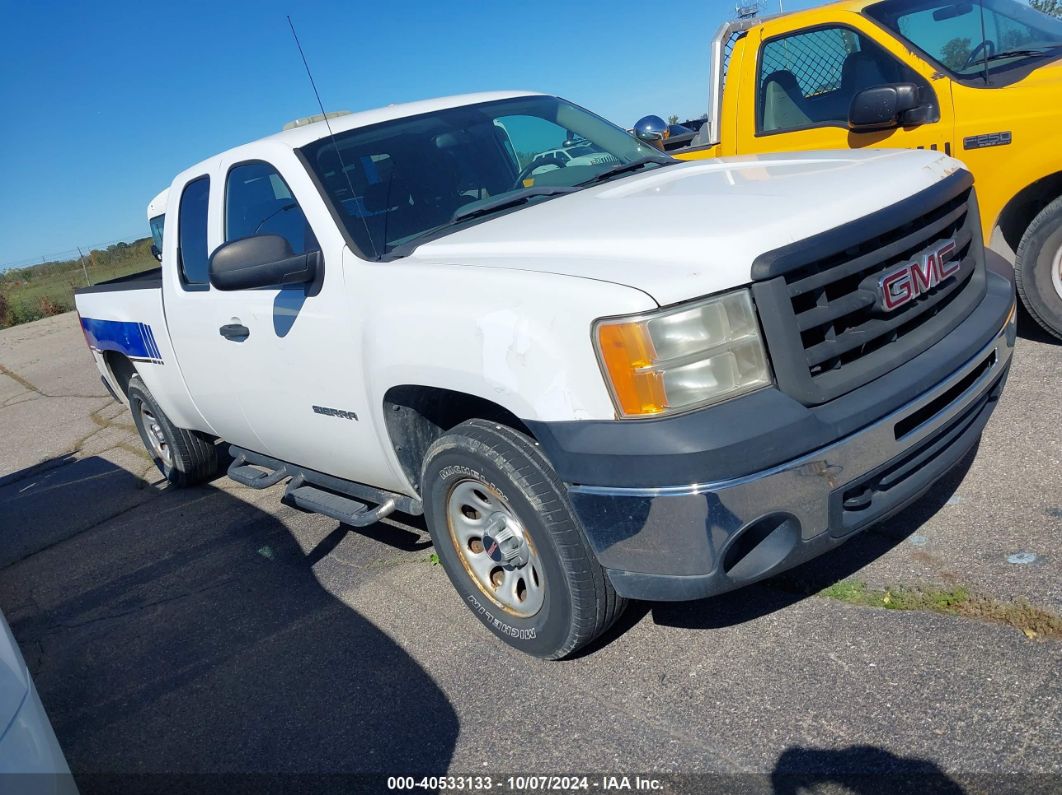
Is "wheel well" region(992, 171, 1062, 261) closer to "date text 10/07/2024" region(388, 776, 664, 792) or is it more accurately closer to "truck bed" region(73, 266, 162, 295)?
"date text 10/07/2024" region(388, 776, 664, 792)

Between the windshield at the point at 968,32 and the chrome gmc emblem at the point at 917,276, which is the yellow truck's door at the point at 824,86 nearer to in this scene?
the windshield at the point at 968,32

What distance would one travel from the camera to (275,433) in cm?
417

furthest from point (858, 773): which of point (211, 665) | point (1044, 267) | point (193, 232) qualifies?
point (193, 232)

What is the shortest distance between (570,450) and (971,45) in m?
3.94

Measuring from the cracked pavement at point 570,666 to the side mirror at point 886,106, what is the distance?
1.47m

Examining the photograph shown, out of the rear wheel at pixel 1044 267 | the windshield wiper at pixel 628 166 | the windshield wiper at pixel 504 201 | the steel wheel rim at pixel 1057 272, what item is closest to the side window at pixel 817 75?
the rear wheel at pixel 1044 267

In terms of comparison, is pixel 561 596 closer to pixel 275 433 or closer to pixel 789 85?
pixel 275 433

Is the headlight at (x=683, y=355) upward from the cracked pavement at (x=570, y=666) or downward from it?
upward

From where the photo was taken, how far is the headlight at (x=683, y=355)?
94.7 inches

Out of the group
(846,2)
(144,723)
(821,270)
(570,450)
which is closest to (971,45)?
(846,2)

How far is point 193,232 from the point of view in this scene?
4625 millimetres

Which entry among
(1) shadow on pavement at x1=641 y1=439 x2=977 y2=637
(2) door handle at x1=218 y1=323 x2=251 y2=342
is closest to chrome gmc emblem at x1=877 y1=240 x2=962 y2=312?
(1) shadow on pavement at x1=641 y1=439 x2=977 y2=637

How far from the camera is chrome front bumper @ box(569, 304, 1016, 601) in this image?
7.86ft

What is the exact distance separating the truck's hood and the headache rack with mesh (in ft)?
0.19
